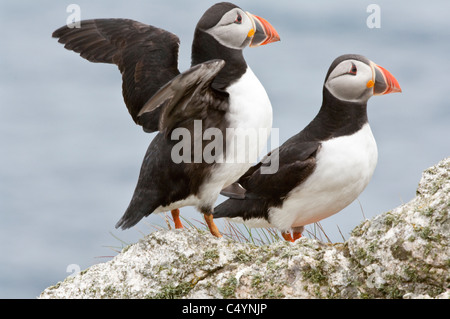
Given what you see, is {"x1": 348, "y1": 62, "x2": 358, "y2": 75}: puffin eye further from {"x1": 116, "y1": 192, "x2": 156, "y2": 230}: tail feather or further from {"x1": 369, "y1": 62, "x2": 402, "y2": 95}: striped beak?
{"x1": 116, "y1": 192, "x2": 156, "y2": 230}: tail feather

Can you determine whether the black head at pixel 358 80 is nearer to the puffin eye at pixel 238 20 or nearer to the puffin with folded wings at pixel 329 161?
the puffin with folded wings at pixel 329 161

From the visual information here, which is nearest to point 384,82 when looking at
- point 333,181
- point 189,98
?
point 333,181

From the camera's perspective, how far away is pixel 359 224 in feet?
14.5

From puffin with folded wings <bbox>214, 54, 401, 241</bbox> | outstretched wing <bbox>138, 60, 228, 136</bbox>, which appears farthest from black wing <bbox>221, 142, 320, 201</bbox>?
outstretched wing <bbox>138, 60, 228, 136</bbox>

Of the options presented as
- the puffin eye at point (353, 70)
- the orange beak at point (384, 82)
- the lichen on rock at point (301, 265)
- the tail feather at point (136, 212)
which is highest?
the puffin eye at point (353, 70)

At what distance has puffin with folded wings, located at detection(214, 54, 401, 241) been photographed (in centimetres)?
618

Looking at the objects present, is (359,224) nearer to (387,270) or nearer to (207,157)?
(387,270)

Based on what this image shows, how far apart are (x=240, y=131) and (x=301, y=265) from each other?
1473 millimetres

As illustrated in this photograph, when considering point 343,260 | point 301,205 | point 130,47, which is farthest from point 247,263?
point 130,47

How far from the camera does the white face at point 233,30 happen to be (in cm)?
540

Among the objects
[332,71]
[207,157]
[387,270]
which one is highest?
[332,71]

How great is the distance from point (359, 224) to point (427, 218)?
1.86 feet

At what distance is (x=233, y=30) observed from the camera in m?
5.41

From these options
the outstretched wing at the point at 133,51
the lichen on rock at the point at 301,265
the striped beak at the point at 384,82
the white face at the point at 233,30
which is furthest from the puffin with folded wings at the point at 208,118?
the striped beak at the point at 384,82
